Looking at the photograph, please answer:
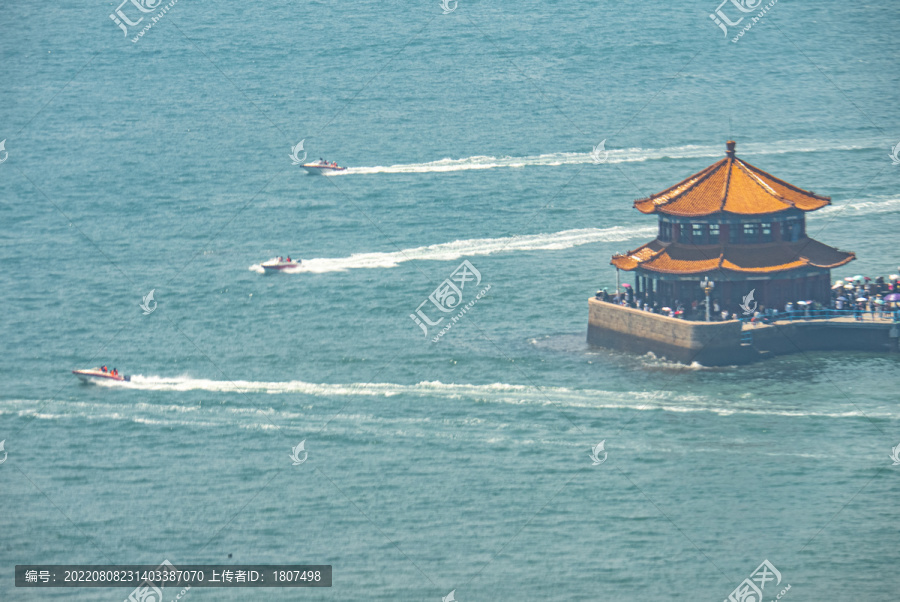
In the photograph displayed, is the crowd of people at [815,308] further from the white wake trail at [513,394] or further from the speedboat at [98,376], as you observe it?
the speedboat at [98,376]

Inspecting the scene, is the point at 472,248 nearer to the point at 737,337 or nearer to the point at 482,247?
the point at 482,247

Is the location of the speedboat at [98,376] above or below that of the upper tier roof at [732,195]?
below

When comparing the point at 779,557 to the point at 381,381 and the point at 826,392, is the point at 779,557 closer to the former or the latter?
the point at 826,392

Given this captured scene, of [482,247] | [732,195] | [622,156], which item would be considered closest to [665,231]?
[732,195]

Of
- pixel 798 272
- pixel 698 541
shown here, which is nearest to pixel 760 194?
pixel 798 272

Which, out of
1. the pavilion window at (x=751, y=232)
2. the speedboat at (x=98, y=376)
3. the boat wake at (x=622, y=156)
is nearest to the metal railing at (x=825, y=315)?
the pavilion window at (x=751, y=232)

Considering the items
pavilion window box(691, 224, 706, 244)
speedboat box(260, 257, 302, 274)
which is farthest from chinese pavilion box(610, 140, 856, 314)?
speedboat box(260, 257, 302, 274)

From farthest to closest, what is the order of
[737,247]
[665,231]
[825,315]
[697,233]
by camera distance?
[665,231]
[697,233]
[737,247]
[825,315]
